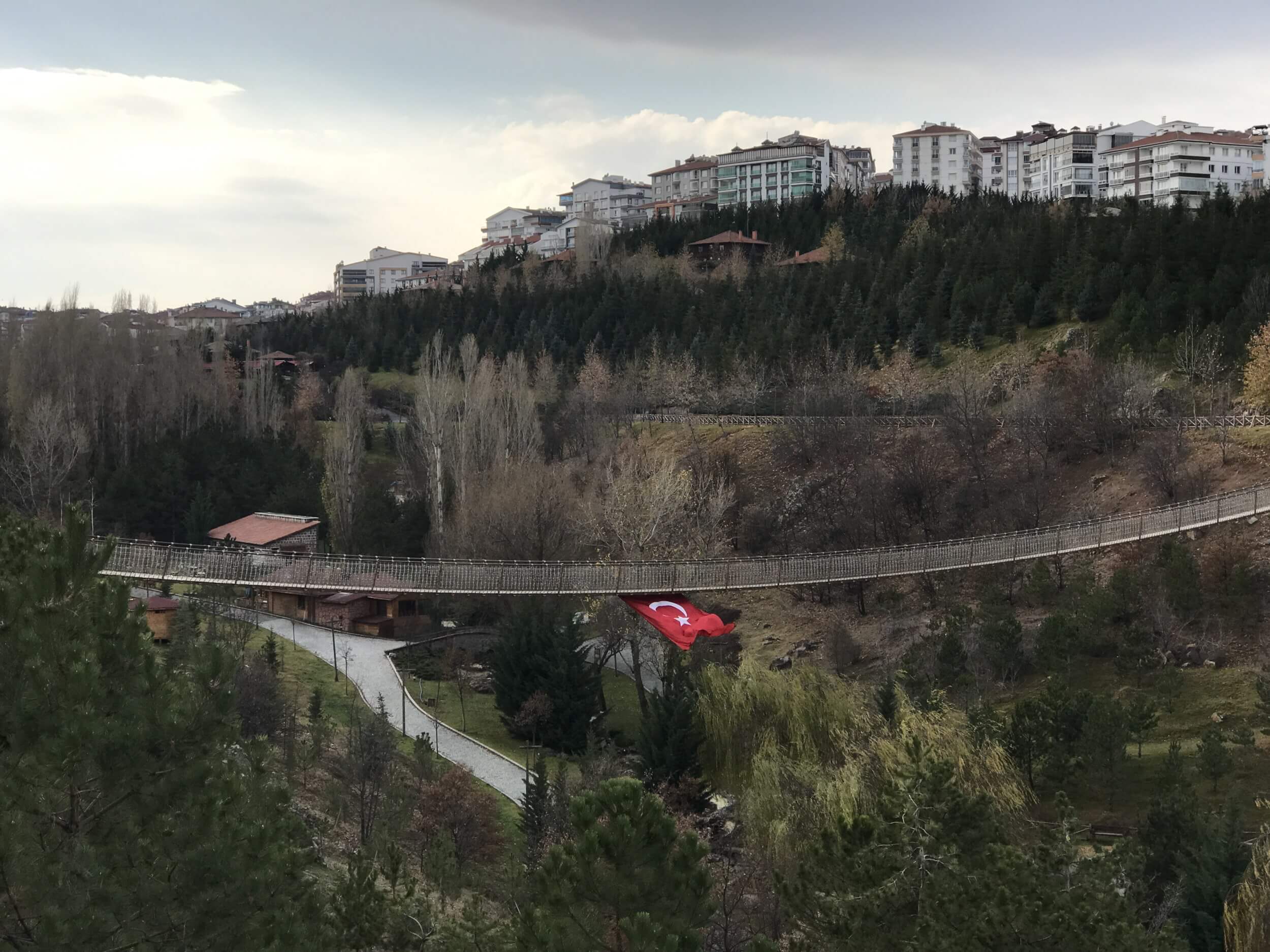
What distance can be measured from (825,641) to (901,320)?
1980cm

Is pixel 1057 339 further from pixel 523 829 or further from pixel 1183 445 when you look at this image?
pixel 523 829

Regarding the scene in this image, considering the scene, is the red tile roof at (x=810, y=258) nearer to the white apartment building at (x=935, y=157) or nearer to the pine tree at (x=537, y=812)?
the white apartment building at (x=935, y=157)

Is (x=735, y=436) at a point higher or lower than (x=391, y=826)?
higher

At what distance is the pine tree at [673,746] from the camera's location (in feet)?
55.6

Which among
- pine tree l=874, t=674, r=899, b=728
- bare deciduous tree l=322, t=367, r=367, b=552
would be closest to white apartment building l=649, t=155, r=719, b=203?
bare deciduous tree l=322, t=367, r=367, b=552

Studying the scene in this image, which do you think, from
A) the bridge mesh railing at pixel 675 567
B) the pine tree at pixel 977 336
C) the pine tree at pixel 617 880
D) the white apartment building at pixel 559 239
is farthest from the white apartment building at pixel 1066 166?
the pine tree at pixel 617 880

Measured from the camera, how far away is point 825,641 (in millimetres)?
26094

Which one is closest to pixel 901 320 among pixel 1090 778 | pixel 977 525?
pixel 977 525

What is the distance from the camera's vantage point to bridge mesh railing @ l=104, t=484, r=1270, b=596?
66.6ft

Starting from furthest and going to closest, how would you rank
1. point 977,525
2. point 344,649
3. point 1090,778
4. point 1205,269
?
point 1205,269
point 977,525
point 344,649
point 1090,778

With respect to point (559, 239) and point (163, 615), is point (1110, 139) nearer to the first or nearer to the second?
point (559, 239)

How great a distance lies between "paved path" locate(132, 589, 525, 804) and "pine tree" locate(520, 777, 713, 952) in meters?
10.6

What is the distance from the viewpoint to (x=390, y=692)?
2367 cm

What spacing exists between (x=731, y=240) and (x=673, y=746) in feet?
149
